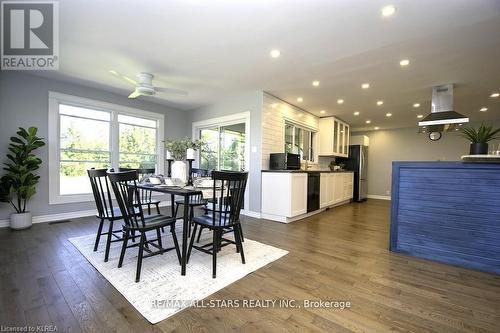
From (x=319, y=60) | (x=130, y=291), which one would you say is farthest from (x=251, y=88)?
(x=130, y=291)

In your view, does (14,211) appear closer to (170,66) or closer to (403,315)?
(170,66)

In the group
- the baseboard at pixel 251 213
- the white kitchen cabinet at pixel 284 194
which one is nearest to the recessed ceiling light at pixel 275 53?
the white kitchen cabinet at pixel 284 194

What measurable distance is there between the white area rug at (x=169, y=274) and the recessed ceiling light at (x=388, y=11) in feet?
9.10

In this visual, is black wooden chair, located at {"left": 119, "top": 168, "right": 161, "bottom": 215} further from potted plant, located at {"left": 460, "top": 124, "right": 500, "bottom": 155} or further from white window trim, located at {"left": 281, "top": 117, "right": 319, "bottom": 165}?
potted plant, located at {"left": 460, "top": 124, "right": 500, "bottom": 155}

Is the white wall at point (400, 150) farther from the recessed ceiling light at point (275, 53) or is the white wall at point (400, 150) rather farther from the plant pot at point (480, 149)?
the recessed ceiling light at point (275, 53)

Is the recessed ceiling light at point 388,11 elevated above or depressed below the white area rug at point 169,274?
above

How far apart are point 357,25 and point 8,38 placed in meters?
4.19

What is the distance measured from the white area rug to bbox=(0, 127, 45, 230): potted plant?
1482 mm

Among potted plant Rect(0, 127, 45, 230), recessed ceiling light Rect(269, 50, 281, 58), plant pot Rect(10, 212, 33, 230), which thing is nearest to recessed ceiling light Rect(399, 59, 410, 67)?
recessed ceiling light Rect(269, 50, 281, 58)

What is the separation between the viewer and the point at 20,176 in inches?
138

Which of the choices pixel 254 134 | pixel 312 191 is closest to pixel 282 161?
pixel 254 134

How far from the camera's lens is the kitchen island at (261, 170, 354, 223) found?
418 cm

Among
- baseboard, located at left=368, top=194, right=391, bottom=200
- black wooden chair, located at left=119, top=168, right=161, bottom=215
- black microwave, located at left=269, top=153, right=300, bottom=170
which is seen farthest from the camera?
baseboard, located at left=368, top=194, right=391, bottom=200

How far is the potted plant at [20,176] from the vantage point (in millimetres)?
3459
